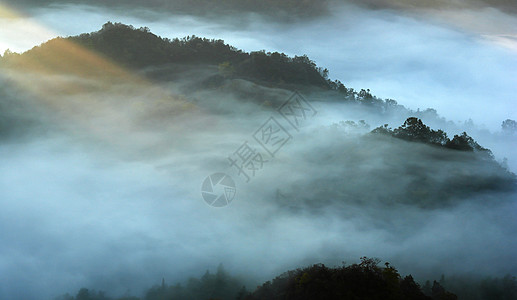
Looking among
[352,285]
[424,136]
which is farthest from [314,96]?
[352,285]

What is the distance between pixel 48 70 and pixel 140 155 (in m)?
16.9

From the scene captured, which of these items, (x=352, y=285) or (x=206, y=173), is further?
(x=206, y=173)

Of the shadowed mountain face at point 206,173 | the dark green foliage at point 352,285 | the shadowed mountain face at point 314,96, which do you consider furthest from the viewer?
the shadowed mountain face at point 314,96

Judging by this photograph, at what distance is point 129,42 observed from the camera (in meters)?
70.8

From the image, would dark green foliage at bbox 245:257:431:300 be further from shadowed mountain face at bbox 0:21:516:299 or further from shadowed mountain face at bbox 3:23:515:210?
shadowed mountain face at bbox 3:23:515:210

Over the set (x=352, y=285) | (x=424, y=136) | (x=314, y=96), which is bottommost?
(x=352, y=285)

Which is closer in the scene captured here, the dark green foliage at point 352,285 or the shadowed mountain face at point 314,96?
the dark green foliage at point 352,285

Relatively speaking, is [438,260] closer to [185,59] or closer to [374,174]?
[374,174]

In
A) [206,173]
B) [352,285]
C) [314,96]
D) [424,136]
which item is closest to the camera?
[352,285]

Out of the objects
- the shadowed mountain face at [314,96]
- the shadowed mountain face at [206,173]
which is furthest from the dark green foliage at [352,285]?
the shadowed mountain face at [314,96]

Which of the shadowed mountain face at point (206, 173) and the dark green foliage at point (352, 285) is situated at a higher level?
the shadowed mountain face at point (206, 173)

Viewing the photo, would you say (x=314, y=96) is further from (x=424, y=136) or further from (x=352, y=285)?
(x=352, y=285)

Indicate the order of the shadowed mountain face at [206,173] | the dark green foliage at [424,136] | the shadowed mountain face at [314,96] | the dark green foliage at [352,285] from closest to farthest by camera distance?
1. the dark green foliage at [352,285]
2. the shadowed mountain face at [206,173]
3. the shadowed mountain face at [314,96]
4. the dark green foliage at [424,136]

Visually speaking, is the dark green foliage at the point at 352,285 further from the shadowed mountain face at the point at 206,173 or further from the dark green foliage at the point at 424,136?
the dark green foliage at the point at 424,136
